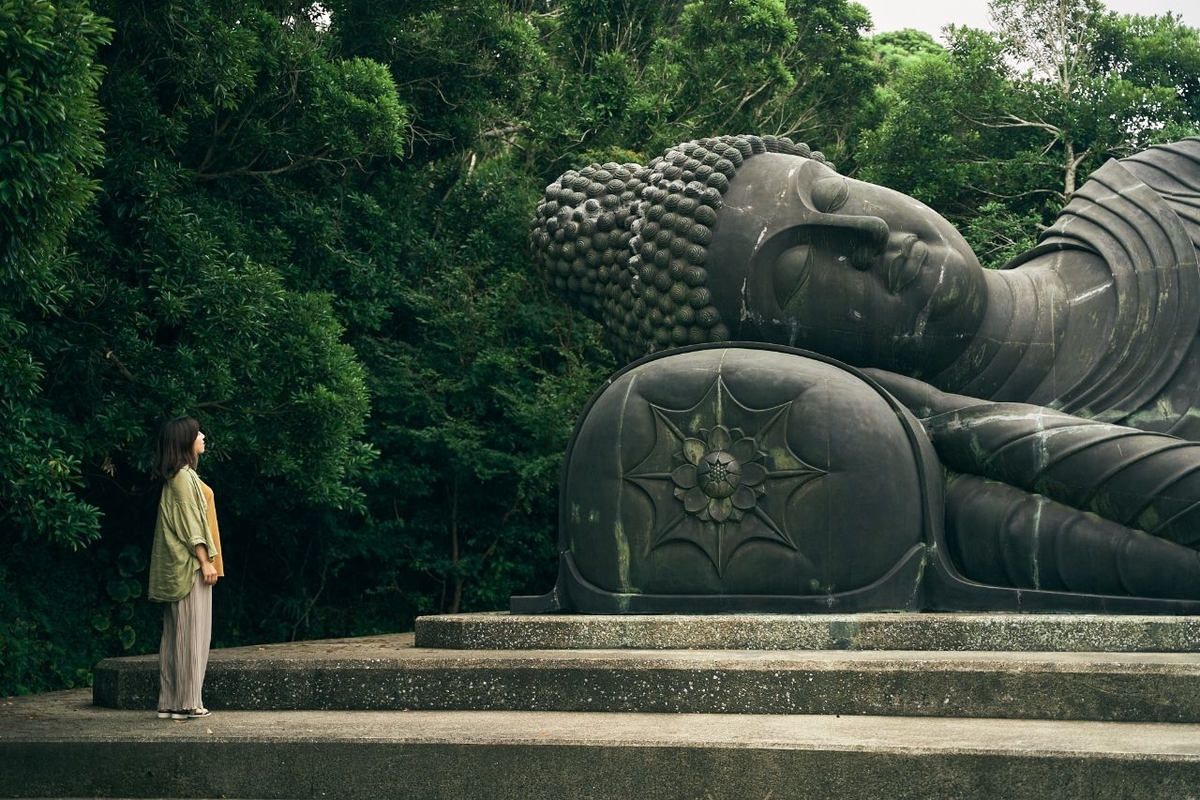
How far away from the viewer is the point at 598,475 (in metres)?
7.09

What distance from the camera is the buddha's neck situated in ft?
25.3

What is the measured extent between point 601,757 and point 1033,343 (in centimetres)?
402

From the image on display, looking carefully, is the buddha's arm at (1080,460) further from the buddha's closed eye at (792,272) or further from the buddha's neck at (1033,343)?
the buddha's closed eye at (792,272)

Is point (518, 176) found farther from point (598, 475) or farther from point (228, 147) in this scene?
point (598, 475)

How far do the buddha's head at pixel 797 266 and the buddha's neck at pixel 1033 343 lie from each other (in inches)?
5.3

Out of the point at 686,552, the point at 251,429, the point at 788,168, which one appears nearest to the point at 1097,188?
the point at 788,168

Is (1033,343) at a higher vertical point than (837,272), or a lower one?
lower

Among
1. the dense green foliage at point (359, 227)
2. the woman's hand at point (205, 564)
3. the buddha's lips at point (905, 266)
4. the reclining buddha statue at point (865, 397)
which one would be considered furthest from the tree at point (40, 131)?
the buddha's lips at point (905, 266)

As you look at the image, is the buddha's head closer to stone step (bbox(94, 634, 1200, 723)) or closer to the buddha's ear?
the buddha's ear

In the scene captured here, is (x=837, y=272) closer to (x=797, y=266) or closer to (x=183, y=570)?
(x=797, y=266)

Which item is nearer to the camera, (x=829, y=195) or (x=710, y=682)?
(x=710, y=682)

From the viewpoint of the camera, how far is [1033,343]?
25.5 feet

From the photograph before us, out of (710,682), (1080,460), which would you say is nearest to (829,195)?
(1080,460)

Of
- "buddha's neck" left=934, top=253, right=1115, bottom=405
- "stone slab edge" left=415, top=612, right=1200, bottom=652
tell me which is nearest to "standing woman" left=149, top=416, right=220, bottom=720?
"stone slab edge" left=415, top=612, right=1200, bottom=652
